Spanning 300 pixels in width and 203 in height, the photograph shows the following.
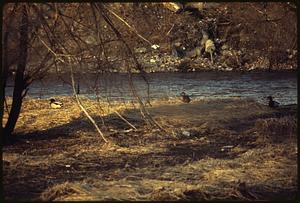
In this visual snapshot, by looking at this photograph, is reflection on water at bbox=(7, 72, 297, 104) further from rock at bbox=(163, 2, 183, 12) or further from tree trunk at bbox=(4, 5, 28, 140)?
tree trunk at bbox=(4, 5, 28, 140)

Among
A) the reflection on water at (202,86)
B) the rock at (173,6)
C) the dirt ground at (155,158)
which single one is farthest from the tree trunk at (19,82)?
the rock at (173,6)

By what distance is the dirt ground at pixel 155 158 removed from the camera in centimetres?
630

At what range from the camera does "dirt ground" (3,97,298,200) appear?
6301 mm

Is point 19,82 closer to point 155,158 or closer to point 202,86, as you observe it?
point 155,158

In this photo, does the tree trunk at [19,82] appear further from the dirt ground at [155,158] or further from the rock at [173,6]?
the rock at [173,6]

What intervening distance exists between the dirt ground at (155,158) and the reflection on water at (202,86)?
13.2ft

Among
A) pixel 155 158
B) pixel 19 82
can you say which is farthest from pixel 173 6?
pixel 155 158

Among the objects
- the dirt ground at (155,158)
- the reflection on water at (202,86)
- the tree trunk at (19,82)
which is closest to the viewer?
the dirt ground at (155,158)

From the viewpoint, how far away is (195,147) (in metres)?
8.97

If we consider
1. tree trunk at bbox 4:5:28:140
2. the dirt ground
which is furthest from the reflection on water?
tree trunk at bbox 4:5:28:140

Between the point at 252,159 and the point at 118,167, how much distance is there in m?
2.22

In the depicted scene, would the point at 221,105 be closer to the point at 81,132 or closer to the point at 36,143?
the point at 81,132

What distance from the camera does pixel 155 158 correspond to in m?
8.15

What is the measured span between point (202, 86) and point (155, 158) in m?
11.7
